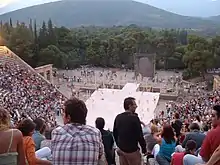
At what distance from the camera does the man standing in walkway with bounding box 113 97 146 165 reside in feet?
14.6

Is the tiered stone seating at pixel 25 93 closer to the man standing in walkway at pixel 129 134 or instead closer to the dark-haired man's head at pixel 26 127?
the man standing in walkway at pixel 129 134

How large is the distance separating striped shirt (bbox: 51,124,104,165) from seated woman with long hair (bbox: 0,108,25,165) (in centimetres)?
31

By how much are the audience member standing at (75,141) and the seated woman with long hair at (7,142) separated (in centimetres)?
31

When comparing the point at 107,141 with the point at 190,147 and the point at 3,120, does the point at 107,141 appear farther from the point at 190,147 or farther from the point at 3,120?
the point at 3,120

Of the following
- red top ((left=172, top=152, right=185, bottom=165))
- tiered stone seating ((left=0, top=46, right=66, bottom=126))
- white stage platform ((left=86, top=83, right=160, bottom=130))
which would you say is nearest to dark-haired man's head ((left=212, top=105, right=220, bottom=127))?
red top ((left=172, top=152, right=185, bottom=165))

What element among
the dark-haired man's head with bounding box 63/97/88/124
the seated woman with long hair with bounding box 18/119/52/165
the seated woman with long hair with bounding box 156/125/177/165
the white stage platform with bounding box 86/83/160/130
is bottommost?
the white stage platform with bounding box 86/83/160/130

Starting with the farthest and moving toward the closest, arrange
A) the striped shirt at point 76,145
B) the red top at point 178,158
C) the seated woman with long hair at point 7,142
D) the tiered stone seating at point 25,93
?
the tiered stone seating at point 25,93, the red top at point 178,158, the seated woman with long hair at point 7,142, the striped shirt at point 76,145

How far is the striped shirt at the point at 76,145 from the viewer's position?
2857 millimetres

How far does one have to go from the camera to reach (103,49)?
127 feet

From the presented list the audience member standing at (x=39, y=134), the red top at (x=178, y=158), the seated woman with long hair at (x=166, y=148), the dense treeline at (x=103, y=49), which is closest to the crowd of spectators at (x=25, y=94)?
the dense treeline at (x=103, y=49)

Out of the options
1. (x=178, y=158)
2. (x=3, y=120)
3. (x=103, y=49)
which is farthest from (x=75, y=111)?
(x=103, y=49)

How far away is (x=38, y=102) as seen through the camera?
19922mm

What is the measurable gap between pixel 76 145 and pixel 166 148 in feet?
7.74

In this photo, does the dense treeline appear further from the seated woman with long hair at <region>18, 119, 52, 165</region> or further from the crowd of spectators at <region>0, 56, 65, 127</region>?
the seated woman with long hair at <region>18, 119, 52, 165</region>
